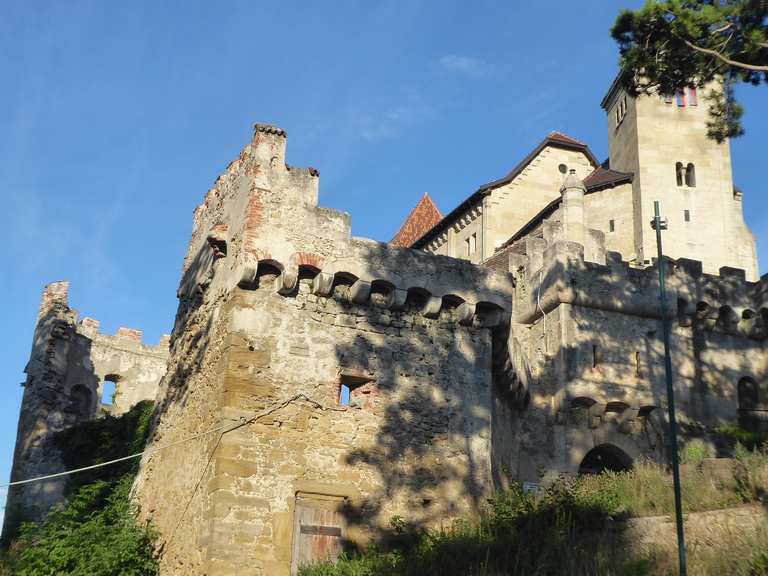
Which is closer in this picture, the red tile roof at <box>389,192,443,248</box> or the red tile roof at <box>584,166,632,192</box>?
the red tile roof at <box>584,166,632,192</box>

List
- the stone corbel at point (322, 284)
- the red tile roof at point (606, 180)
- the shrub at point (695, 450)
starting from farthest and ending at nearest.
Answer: the red tile roof at point (606, 180)
the shrub at point (695, 450)
the stone corbel at point (322, 284)

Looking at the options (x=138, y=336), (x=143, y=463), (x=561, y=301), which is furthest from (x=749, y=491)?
(x=138, y=336)

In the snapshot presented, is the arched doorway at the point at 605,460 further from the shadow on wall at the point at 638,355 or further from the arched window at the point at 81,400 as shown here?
the arched window at the point at 81,400

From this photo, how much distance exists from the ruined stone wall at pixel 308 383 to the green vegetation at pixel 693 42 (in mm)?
4767

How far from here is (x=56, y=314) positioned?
1128 inches

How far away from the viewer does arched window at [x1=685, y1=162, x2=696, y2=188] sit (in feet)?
125

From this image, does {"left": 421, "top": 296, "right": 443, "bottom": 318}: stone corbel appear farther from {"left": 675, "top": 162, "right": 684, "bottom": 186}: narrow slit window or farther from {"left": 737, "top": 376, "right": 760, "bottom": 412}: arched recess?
{"left": 675, "top": 162, "right": 684, "bottom": 186}: narrow slit window

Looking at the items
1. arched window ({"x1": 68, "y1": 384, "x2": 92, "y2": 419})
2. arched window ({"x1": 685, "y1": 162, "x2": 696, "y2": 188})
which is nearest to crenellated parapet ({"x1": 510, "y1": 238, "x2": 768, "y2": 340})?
arched window ({"x1": 685, "y1": 162, "x2": 696, "y2": 188})

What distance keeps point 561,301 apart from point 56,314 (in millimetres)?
16196

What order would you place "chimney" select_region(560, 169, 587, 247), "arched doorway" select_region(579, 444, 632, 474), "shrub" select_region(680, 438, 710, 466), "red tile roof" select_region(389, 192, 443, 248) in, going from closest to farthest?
"shrub" select_region(680, 438, 710, 466) → "arched doorway" select_region(579, 444, 632, 474) → "chimney" select_region(560, 169, 587, 247) → "red tile roof" select_region(389, 192, 443, 248)

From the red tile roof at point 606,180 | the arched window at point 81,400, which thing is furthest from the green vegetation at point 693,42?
the arched window at point 81,400

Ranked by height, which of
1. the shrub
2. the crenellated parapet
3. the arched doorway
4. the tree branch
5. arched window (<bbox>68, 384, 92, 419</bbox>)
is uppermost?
the tree branch

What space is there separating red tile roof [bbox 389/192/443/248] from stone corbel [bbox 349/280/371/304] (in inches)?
1255

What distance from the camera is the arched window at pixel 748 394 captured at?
25391 mm
